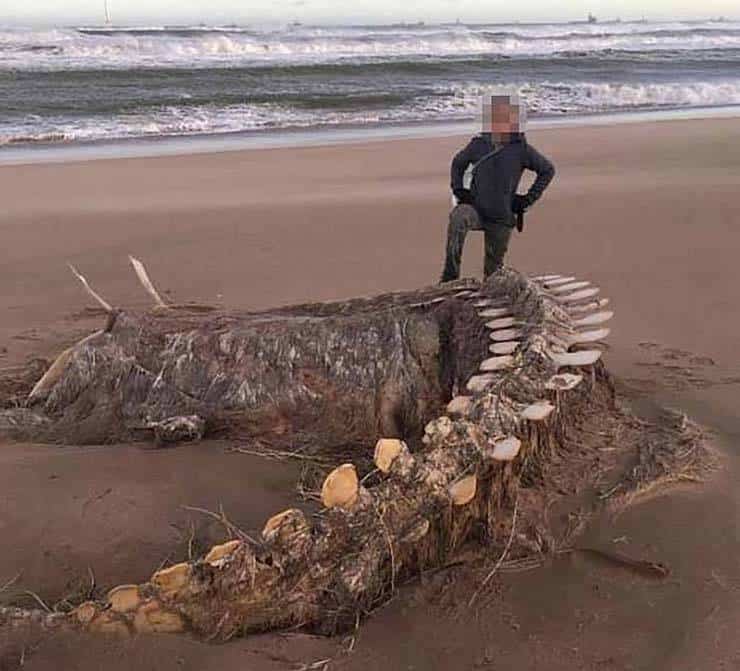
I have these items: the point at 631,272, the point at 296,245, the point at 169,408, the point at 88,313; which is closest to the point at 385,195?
the point at 296,245

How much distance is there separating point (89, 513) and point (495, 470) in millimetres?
1543

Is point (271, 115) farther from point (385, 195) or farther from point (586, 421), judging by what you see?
point (586, 421)

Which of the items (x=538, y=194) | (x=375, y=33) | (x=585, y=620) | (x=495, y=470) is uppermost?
(x=375, y=33)

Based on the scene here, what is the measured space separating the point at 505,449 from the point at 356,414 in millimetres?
1285

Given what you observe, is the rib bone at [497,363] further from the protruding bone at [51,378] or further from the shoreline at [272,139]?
the shoreline at [272,139]

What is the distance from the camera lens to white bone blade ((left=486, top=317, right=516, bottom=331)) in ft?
13.4

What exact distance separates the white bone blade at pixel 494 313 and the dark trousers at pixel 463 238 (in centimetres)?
153

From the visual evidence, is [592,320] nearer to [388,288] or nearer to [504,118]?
[504,118]

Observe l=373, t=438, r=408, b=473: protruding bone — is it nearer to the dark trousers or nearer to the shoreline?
the dark trousers

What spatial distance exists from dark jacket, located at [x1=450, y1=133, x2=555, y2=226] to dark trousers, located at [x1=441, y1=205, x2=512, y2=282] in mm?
63

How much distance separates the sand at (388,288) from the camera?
9.63 feet

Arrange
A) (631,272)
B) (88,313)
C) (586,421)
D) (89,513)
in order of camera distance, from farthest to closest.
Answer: (631,272) → (88,313) → (586,421) → (89,513)

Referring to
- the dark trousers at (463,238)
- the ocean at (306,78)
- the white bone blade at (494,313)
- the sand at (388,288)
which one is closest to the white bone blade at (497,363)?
the white bone blade at (494,313)

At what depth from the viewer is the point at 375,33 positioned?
41.7 m
